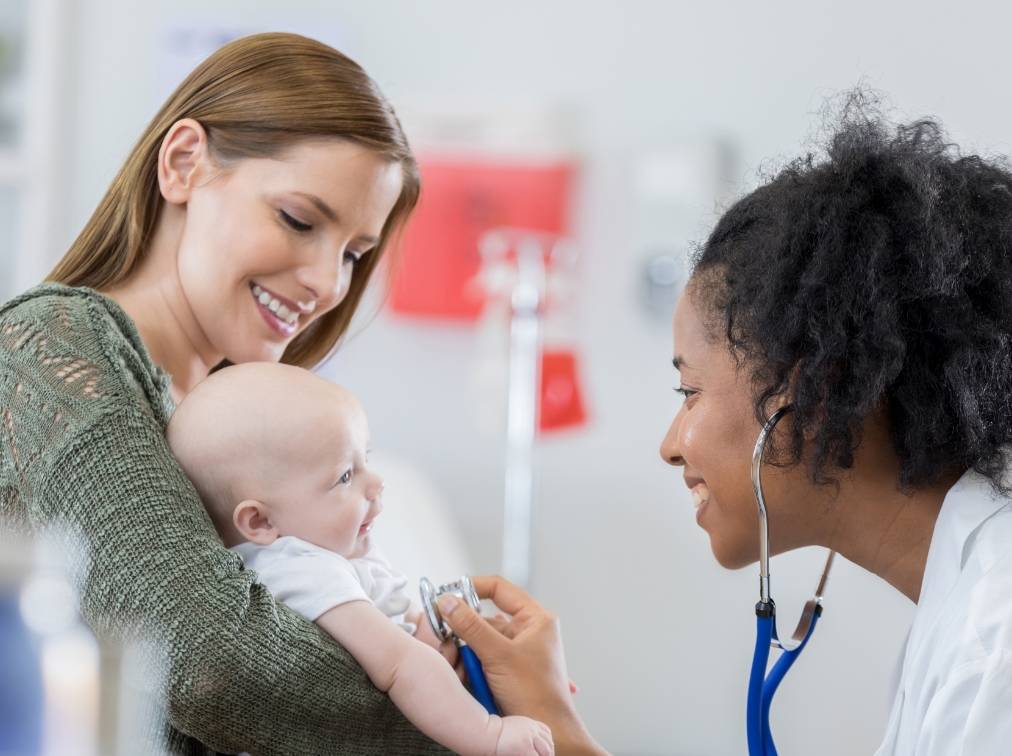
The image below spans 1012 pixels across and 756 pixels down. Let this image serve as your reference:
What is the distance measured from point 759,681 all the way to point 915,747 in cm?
22

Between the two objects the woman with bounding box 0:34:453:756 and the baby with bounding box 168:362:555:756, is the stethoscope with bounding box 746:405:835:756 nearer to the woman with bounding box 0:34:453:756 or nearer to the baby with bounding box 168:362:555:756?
the baby with bounding box 168:362:555:756

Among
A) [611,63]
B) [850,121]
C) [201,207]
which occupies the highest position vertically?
[611,63]

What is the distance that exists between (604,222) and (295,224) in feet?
5.95

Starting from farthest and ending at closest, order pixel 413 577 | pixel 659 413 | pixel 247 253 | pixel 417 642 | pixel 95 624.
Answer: pixel 659 413
pixel 413 577
pixel 247 253
pixel 417 642
pixel 95 624

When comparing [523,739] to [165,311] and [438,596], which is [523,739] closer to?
[438,596]

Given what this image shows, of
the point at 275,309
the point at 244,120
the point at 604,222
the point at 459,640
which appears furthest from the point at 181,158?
the point at 604,222

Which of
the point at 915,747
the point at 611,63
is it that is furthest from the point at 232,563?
the point at 611,63

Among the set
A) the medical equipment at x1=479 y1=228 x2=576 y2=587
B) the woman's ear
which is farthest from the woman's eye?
the medical equipment at x1=479 y1=228 x2=576 y2=587

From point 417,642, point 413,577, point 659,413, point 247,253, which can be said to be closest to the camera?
point 417,642

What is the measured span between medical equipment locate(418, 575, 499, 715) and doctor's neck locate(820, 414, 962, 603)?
422 millimetres

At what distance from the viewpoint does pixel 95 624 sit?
105cm

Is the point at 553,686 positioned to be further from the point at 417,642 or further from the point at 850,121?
the point at 850,121

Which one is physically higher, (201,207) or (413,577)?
(201,207)

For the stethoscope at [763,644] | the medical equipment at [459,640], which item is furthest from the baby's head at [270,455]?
the stethoscope at [763,644]
